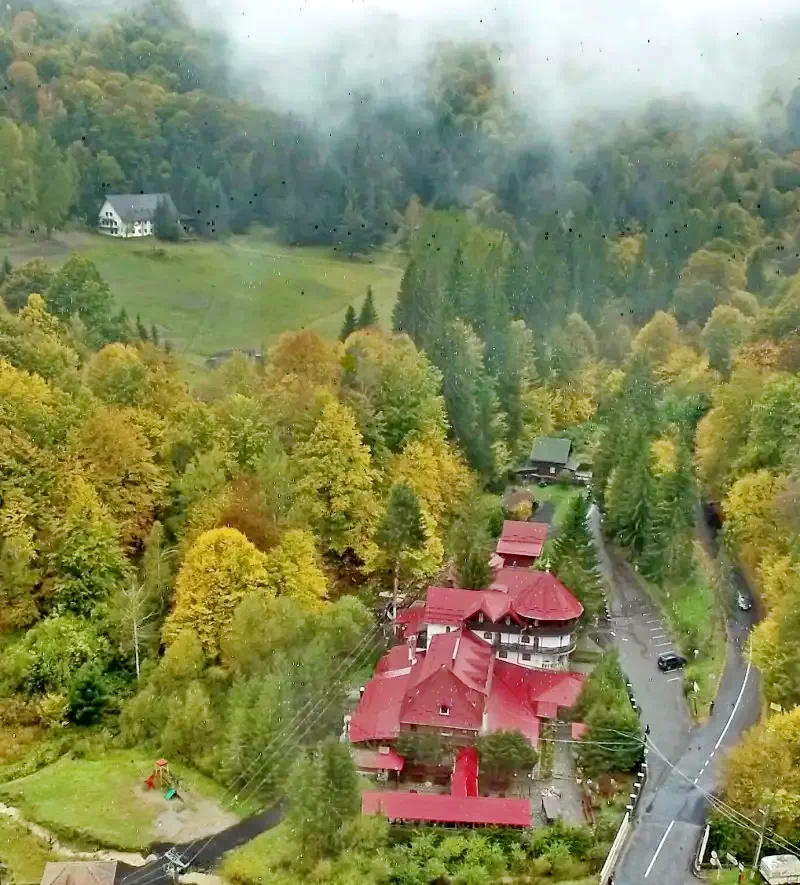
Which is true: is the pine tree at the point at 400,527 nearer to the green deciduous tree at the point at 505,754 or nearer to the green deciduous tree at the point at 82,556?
the green deciduous tree at the point at 82,556

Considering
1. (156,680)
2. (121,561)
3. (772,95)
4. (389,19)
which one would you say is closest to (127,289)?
(121,561)

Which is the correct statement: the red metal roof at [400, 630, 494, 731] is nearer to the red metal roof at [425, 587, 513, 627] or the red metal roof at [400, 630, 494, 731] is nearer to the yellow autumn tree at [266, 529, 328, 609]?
the red metal roof at [425, 587, 513, 627]

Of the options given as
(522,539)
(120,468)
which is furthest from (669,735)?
(120,468)

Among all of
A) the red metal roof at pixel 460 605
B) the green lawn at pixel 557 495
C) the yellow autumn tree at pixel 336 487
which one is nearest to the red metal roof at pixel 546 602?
the red metal roof at pixel 460 605

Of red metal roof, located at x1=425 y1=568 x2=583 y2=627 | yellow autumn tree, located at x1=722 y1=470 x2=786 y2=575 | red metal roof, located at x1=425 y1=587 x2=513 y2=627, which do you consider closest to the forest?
yellow autumn tree, located at x1=722 y1=470 x2=786 y2=575

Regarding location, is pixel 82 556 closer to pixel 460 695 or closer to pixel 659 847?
pixel 460 695

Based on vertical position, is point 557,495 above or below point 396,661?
above
